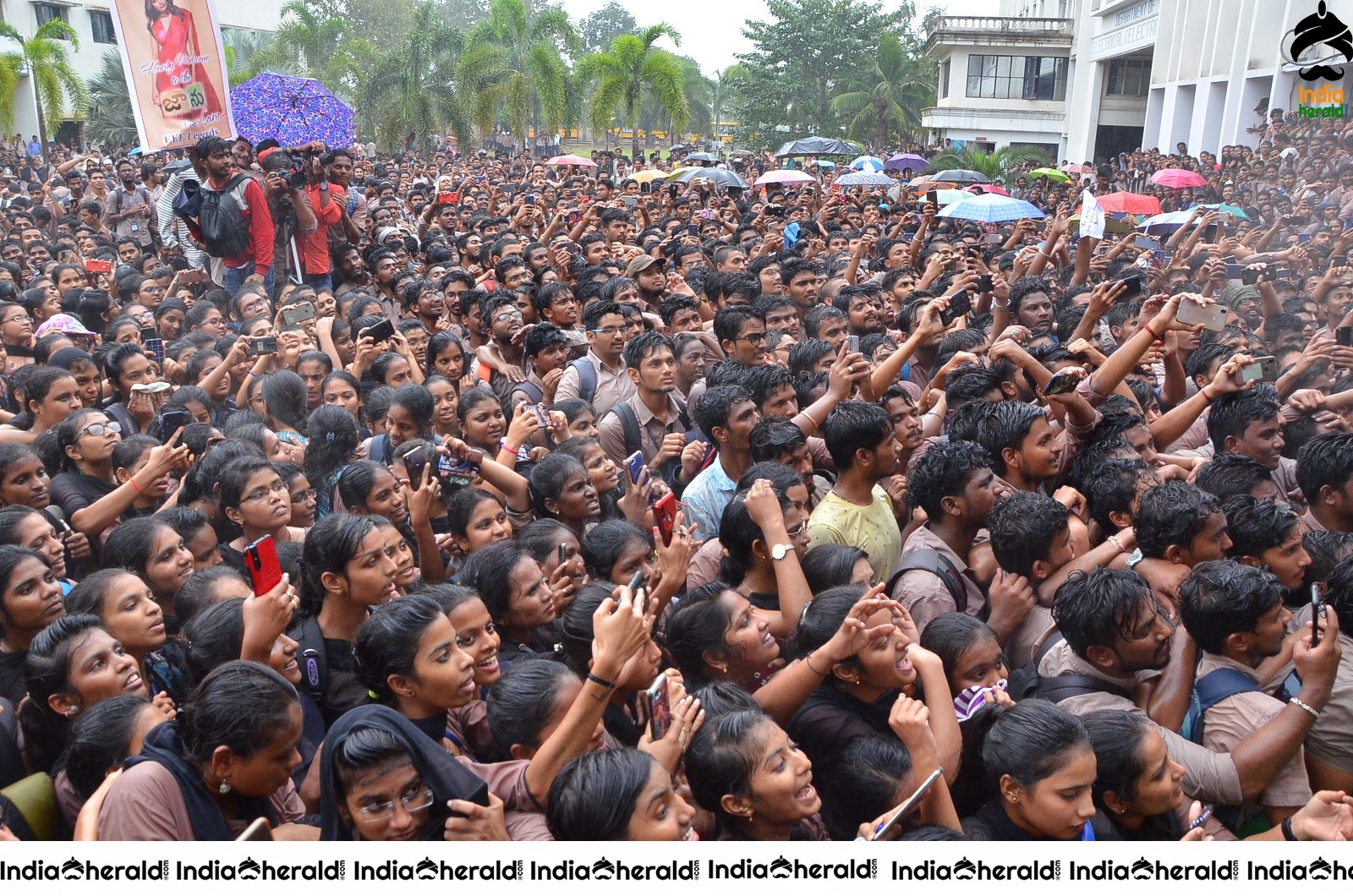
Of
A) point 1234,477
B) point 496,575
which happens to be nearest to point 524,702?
point 496,575

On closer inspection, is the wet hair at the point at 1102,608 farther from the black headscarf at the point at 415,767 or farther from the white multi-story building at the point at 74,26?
the white multi-story building at the point at 74,26

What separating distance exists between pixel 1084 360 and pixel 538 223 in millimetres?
8736

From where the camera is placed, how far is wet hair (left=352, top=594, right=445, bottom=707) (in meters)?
2.87

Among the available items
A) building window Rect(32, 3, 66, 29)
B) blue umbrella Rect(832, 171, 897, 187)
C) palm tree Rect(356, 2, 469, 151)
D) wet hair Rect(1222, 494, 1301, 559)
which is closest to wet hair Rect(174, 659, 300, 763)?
wet hair Rect(1222, 494, 1301, 559)

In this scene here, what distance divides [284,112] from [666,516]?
25.7 feet

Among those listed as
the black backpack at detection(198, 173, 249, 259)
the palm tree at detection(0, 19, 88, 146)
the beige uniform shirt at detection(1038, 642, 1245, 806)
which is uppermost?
the palm tree at detection(0, 19, 88, 146)

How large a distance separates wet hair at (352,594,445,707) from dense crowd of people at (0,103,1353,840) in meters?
0.01

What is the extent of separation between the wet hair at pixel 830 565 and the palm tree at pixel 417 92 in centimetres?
2659

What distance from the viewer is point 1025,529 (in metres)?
3.51

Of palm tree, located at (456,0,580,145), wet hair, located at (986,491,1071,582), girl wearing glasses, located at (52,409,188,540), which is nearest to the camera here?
wet hair, located at (986,491,1071,582)

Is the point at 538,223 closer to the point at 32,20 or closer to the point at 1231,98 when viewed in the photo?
the point at 1231,98

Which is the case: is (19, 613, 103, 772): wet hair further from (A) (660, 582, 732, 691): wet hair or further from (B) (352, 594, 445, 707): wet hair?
(A) (660, 582, 732, 691): wet hair

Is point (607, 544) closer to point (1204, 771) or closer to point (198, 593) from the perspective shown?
point (198, 593)

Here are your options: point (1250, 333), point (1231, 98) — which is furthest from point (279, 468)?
point (1231, 98)
